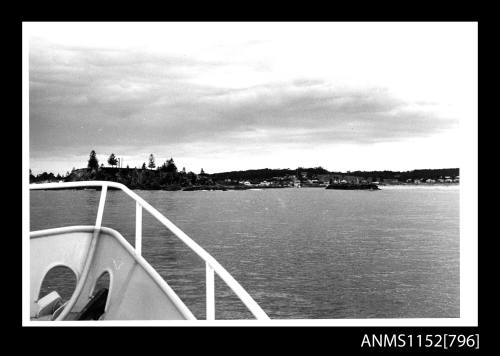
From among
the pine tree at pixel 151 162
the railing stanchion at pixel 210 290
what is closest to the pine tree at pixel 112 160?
the pine tree at pixel 151 162

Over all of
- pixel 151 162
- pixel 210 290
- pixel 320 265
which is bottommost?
pixel 320 265

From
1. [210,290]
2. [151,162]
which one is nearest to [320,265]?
[210,290]

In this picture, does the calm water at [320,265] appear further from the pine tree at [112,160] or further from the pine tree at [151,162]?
the pine tree at [151,162]

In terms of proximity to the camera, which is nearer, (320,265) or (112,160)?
(320,265)

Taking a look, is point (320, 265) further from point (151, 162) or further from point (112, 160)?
point (151, 162)

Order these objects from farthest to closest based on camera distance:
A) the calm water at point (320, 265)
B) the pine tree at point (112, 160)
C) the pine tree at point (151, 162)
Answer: the pine tree at point (151, 162), the pine tree at point (112, 160), the calm water at point (320, 265)

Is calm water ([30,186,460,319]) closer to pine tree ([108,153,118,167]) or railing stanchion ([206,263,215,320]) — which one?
pine tree ([108,153,118,167])

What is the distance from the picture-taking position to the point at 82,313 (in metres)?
3.65

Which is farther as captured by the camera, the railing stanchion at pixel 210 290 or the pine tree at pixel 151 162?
the pine tree at pixel 151 162

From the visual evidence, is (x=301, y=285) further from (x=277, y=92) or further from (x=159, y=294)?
(x=277, y=92)

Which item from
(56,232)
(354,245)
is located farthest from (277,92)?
(56,232)

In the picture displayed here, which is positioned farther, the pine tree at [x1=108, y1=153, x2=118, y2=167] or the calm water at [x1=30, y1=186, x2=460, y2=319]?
the pine tree at [x1=108, y1=153, x2=118, y2=167]

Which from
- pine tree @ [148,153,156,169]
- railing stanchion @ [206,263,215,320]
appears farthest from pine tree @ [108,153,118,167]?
railing stanchion @ [206,263,215,320]

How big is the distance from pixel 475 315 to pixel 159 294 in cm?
197
